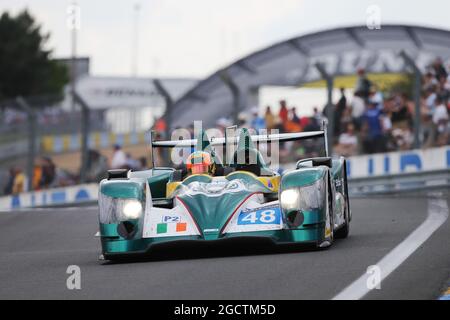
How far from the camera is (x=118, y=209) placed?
10969 millimetres

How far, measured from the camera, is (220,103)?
25.5 meters

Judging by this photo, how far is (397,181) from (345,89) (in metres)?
1.90

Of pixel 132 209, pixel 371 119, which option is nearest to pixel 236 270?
pixel 132 209

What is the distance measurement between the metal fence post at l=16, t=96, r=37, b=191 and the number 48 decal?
1357cm

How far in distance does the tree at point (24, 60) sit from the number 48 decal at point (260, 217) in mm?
59274

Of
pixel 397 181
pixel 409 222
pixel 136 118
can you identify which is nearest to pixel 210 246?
pixel 409 222

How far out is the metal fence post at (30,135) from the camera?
23.7 metres

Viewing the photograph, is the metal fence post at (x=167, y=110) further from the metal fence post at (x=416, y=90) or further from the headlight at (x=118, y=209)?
the headlight at (x=118, y=209)

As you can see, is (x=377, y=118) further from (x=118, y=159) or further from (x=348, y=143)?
(x=118, y=159)

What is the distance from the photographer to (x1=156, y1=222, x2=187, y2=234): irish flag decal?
35.3 feet

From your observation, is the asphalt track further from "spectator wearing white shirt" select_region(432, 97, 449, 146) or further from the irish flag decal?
"spectator wearing white shirt" select_region(432, 97, 449, 146)

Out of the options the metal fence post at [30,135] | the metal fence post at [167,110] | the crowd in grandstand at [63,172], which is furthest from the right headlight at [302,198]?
the metal fence post at [30,135]
